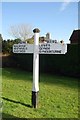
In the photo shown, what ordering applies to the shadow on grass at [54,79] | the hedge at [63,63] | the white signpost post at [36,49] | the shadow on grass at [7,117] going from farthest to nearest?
the hedge at [63,63] → the shadow on grass at [54,79] → the white signpost post at [36,49] → the shadow on grass at [7,117]

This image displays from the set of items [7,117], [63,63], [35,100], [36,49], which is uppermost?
[36,49]

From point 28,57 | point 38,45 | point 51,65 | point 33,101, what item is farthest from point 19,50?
point 28,57

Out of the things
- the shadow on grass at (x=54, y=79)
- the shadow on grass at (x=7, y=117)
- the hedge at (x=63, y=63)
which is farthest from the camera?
the hedge at (x=63, y=63)

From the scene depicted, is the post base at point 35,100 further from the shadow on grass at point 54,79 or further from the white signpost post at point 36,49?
the shadow on grass at point 54,79

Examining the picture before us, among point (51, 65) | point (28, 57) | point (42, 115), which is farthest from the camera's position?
point (28, 57)

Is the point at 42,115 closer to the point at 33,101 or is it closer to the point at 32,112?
the point at 32,112

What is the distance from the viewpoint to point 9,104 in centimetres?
721

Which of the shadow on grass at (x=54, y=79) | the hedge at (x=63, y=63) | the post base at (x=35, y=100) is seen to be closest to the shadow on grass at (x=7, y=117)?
the post base at (x=35, y=100)

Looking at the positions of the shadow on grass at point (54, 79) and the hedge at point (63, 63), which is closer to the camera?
the shadow on grass at point (54, 79)

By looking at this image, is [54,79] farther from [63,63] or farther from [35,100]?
[35,100]

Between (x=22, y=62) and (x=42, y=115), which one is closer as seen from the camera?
(x=42, y=115)

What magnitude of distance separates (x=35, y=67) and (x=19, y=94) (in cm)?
216

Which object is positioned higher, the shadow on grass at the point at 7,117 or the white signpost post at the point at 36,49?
the white signpost post at the point at 36,49

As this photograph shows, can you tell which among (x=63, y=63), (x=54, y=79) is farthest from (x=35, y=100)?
(x=63, y=63)
